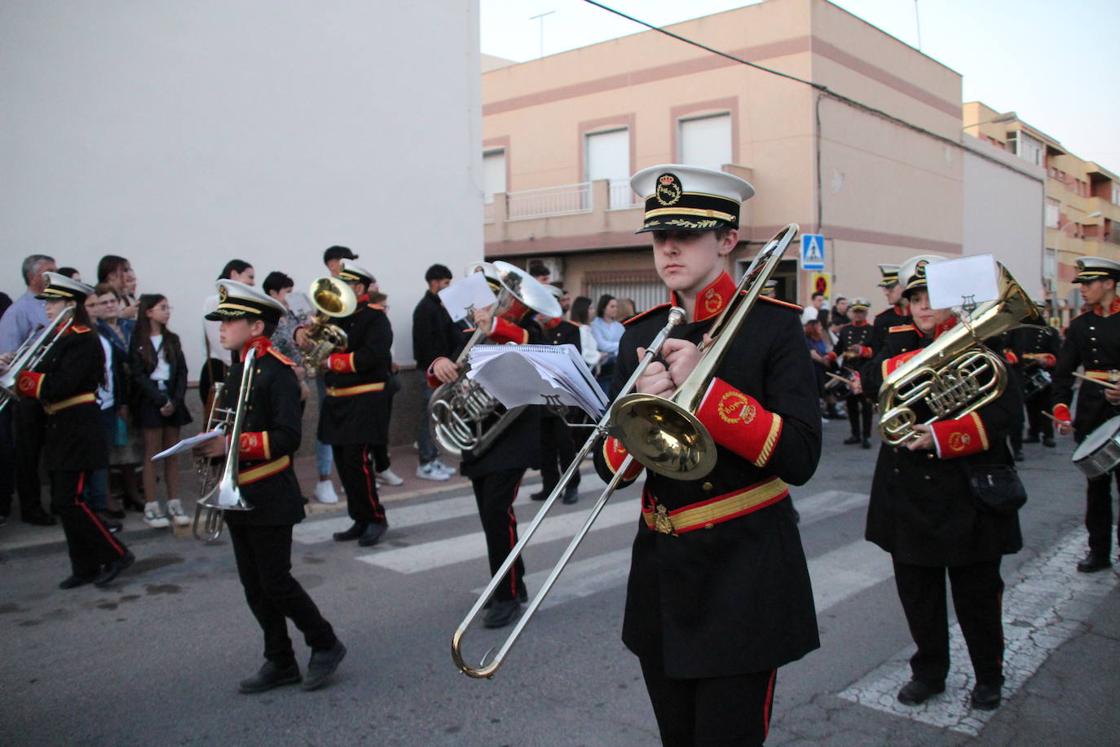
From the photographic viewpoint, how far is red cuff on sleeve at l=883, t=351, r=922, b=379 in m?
4.20

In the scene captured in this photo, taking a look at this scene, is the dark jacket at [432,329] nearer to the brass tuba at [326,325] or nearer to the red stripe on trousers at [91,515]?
the brass tuba at [326,325]

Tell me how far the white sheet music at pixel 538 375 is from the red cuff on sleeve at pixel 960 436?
1.67 metres

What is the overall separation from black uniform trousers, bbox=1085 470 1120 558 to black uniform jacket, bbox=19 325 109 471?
655 cm

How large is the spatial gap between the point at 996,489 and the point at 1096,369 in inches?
111

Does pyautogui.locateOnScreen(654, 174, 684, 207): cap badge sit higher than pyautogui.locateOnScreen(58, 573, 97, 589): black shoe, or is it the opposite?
pyautogui.locateOnScreen(654, 174, 684, 207): cap badge

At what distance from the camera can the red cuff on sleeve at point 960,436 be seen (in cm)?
394

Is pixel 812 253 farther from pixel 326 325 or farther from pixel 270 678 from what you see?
pixel 270 678

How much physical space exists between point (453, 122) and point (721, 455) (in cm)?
1121

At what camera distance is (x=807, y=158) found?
2092cm

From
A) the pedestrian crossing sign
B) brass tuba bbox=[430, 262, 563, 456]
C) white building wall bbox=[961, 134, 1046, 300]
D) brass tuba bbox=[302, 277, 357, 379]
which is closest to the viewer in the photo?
brass tuba bbox=[430, 262, 563, 456]

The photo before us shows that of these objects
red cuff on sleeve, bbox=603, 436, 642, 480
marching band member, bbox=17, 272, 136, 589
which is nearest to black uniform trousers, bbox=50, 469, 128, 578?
marching band member, bbox=17, 272, 136, 589

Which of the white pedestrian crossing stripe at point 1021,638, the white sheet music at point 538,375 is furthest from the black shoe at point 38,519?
the white pedestrian crossing stripe at point 1021,638

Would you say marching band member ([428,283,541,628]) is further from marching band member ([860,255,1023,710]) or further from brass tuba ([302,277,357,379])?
brass tuba ([302,277,357,379])

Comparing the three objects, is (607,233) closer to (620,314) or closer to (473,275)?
(620,314)
